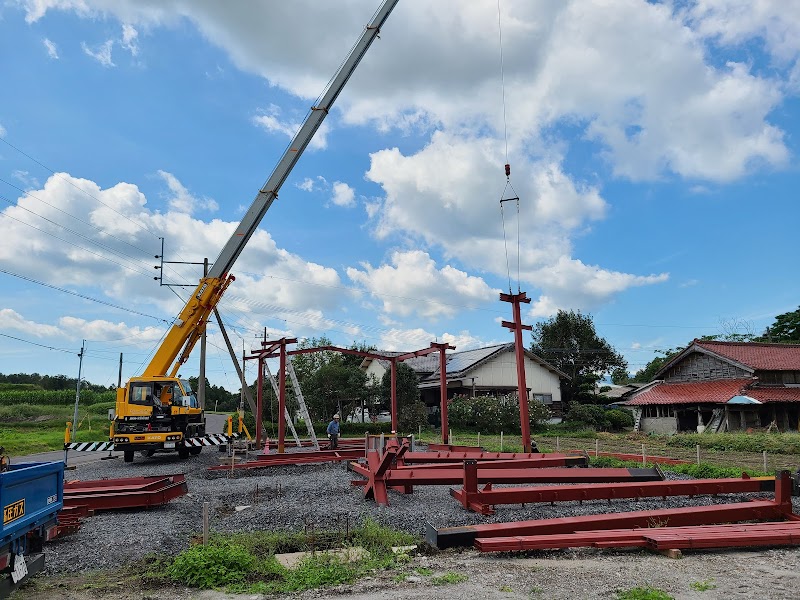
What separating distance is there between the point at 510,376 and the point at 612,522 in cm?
3779

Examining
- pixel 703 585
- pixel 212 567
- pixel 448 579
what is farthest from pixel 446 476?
pixel 703 585

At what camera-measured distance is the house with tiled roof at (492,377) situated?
44000 mm

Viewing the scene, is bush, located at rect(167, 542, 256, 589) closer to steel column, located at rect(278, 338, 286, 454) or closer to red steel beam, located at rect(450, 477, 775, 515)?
red steel beam, located at rect(450, 477, 775, 515)

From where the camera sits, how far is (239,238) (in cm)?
2033

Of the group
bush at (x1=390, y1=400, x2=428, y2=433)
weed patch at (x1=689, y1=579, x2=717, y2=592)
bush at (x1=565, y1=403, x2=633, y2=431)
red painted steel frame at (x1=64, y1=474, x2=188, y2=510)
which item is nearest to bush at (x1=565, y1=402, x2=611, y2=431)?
bush at (x1=565, y1=403, x2=633, y2=431)

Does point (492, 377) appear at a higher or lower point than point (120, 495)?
higher

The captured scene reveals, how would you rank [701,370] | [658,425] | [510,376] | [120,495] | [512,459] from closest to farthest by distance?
[120,495] → [512,459] → [701,370] → [658,425] → [510,376]

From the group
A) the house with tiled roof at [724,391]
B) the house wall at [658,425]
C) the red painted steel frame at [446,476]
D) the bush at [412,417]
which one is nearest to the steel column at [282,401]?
the red painted steel frame at [446,476]

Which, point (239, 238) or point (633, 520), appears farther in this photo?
point (239, 238)

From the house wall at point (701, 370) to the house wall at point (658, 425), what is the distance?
335 cm

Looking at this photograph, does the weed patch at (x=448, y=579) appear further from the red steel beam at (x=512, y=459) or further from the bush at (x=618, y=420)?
the bush at (x=618, y=420)

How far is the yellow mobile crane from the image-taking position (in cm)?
1970

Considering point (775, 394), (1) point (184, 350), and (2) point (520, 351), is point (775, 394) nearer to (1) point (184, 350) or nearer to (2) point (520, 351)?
(2) point (520, 351)

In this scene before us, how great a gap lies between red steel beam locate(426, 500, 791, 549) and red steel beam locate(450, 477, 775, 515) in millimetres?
1355
